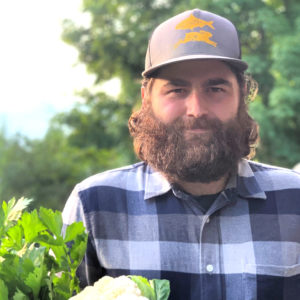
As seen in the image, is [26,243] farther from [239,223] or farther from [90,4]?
[90,4]

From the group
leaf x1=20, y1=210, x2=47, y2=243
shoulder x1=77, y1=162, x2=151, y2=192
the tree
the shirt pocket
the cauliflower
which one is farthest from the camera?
the tree

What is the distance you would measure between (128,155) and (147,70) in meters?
17.4

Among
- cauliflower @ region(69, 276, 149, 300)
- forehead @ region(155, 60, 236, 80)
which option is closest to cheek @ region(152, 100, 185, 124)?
forehead @ region(155, 60, 236, 80)

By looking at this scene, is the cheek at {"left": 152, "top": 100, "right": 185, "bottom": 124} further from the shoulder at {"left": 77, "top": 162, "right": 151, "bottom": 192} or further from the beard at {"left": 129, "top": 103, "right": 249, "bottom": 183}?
the shoulder at {"left": 77, "top": 162, "right": 151, "bottom": 192}

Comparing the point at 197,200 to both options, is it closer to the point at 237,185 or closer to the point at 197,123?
the point at 237,185

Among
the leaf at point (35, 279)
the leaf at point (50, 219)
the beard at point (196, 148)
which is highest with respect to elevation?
the beard at point (196, 148)

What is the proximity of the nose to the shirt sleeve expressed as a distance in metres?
0.59

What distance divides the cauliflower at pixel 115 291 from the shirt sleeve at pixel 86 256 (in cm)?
54

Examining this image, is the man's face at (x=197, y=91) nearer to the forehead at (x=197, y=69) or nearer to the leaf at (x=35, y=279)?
the forehead at (x=197, y=69)

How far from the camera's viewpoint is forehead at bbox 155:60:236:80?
197cm

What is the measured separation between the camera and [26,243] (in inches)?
56.7

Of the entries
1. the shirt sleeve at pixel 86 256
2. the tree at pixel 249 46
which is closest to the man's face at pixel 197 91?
the shirt sleeve at pixel 86 256

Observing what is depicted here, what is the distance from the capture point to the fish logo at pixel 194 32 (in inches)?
77.7

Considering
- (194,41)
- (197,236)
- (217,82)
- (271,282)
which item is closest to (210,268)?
(197,236)
